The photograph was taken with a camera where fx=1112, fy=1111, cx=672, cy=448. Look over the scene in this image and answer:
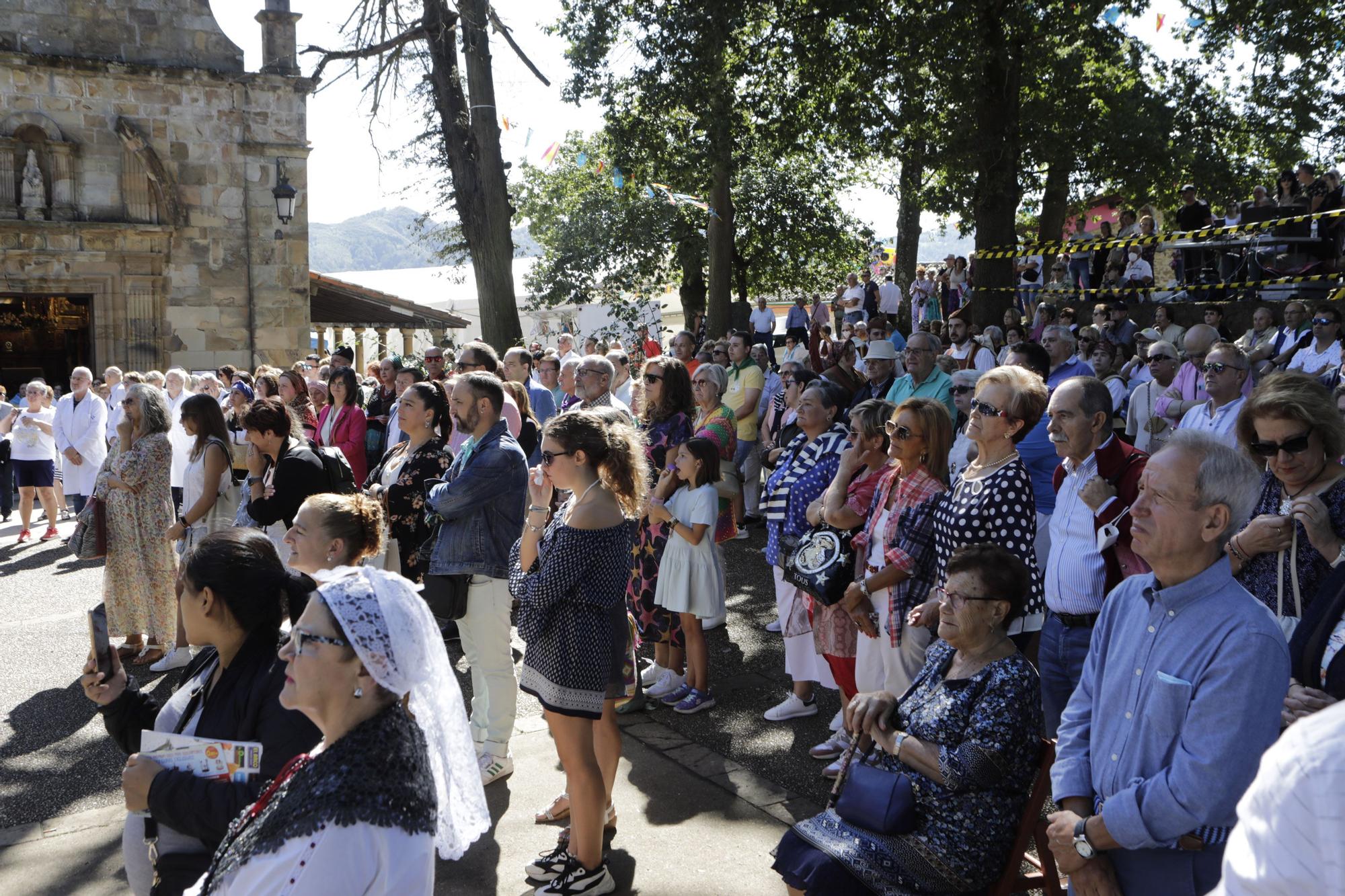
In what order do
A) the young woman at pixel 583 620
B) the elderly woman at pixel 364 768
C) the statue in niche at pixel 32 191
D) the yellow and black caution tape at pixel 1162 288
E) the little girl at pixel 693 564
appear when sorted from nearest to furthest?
the elderly woman at pixel 364 768 < the young woman at pixel 583 620 < the little girl at pixel 693 564 < the yellow and black caution tape at pixel 1162 288 < the statue in niche at pixel 32 191

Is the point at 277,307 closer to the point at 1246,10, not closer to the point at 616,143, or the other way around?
the point at 616,143

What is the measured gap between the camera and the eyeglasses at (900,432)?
4.63 metres

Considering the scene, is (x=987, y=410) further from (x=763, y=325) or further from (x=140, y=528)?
(x=763, y=325)

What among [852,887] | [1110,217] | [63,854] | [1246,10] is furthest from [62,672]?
[1110,217]

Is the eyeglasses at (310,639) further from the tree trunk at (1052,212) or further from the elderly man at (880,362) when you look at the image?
the tree trunk at (1052,212)

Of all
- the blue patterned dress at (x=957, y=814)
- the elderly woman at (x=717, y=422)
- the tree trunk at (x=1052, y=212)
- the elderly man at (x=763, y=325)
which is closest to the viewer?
the blue patterned dress at (x=957, y=814)

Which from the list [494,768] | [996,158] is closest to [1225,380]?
[494,768]

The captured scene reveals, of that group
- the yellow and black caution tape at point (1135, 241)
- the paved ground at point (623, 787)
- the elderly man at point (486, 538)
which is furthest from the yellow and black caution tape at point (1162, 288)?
the elderly man at point (486, 538)

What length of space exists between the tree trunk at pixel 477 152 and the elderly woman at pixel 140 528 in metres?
7.61

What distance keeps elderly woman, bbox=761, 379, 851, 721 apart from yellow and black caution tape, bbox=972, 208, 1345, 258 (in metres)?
8.38

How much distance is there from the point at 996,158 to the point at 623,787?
10.5 meters

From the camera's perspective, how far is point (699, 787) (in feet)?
16.7

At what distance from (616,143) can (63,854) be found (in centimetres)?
1273

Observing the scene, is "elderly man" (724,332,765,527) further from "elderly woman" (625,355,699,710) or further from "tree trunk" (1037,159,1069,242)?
"tree trunk" (1037,159,1069,242)
